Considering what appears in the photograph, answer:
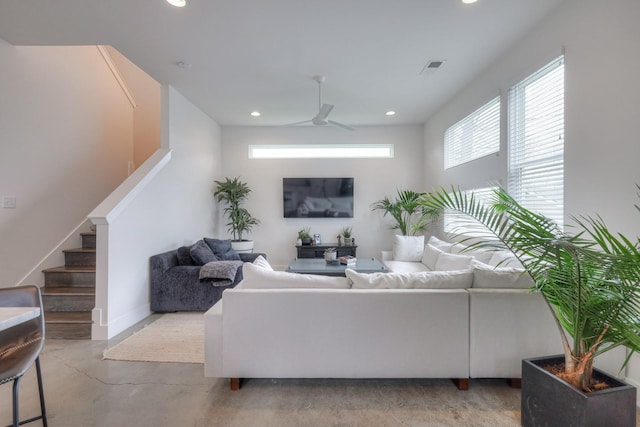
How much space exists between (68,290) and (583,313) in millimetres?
4470

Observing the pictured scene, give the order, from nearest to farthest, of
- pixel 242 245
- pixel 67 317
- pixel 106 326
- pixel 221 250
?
pixel 106 326 < pixel 67 317 < pixel 221 250 < pixel 242 245

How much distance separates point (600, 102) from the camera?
6.87ft

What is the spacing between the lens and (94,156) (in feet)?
13.7

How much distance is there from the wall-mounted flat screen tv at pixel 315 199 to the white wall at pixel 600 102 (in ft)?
12.0

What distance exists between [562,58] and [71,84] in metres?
5.31

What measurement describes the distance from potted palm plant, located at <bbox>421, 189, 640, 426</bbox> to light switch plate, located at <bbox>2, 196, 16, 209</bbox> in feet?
14.7

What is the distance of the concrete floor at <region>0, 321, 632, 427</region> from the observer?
5.96 feet

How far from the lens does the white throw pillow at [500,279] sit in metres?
2.14

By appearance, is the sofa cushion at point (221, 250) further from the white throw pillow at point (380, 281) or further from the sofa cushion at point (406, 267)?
the white throw pillow at point (380, 281)

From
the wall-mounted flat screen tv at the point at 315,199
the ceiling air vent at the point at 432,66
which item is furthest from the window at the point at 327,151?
the ceiling air vent at the point at 432,66

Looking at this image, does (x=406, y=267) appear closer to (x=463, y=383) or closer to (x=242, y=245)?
(x=463, y=383)

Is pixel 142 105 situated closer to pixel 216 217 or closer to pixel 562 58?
pixel 216 217

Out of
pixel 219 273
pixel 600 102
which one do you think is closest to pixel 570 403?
pixel 600 102

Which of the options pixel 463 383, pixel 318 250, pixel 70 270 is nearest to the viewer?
pixel 463 383
